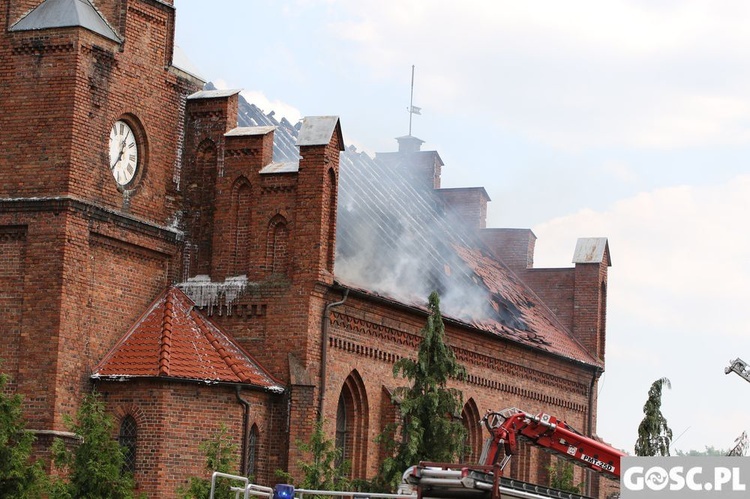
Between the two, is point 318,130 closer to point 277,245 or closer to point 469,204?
point 277,245

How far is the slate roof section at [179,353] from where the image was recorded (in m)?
36.6

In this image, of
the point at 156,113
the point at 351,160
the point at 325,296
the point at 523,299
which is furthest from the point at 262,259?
the point at 523,299

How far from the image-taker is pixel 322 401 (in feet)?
128

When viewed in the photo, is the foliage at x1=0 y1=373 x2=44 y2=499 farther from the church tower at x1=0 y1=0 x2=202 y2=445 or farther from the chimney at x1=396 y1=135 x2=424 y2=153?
the chimney at x1=396 y1=135 x2=424 y2=153

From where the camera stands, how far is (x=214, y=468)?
33562 mm

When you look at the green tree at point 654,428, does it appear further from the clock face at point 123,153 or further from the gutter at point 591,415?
the clock face at point 123,153

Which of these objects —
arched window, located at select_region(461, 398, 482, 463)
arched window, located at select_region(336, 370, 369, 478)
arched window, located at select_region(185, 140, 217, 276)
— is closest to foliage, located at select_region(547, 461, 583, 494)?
arched window, located at select_region(461, 398, 482, 463)

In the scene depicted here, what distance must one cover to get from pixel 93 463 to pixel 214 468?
100 inches

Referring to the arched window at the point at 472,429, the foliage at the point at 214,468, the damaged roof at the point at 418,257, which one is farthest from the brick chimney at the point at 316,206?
the arched window at the point at 472,429

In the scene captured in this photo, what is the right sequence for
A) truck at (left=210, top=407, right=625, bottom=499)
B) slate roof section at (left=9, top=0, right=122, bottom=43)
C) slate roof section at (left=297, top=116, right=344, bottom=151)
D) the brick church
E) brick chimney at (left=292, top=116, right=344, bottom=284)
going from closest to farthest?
truck at (left=210, top=407, right=625, bottom=499) < the brick church < slate roof section at (left=9, top=0, right=122, bottom=43) < brick chimney at (left=292, top=116, right=344, bottom=284) < slate roof section at (left=297, top=116, right=344, bottom=151)

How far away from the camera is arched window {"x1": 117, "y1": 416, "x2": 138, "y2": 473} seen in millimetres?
36250

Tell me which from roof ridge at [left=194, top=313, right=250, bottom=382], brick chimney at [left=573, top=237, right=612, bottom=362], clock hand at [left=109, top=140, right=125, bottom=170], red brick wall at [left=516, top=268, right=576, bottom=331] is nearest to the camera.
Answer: roof ridge at [left=194, top=313, right=250, bottom=382]

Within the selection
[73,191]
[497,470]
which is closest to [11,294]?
[73,191]

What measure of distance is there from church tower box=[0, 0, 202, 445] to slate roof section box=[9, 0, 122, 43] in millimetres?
32
